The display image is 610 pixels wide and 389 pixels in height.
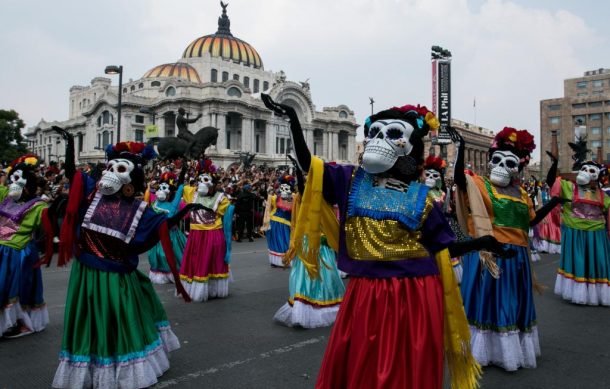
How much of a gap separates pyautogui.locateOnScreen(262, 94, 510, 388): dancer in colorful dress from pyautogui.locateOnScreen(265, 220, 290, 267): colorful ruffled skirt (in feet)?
26.2

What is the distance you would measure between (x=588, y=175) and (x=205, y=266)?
602cm

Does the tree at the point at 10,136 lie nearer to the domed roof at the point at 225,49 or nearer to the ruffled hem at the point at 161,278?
the domed roof at the point at 225,49

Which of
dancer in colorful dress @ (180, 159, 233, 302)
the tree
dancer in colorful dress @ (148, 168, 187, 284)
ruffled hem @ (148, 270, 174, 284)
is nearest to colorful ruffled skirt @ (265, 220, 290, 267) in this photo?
dancer in colorful dress @ (148, 168, 187, 284)

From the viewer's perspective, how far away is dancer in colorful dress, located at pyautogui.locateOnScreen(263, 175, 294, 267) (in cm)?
1110

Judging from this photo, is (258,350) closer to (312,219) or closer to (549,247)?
(312,219)

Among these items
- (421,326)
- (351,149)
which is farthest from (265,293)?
(351,149)

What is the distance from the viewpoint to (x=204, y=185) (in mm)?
7973

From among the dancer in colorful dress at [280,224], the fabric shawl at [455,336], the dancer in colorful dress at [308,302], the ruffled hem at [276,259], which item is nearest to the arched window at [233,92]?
the dancer in colorful dress at [280,224]

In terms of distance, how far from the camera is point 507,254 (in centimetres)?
302

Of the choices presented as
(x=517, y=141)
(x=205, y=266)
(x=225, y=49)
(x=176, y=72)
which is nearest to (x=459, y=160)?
(x=517, y=141)

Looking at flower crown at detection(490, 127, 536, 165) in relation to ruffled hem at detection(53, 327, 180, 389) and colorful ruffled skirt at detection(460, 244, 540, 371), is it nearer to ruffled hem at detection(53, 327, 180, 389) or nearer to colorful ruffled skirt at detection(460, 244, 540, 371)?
colorful ruffled skirt at detection(460, 244, 540, 371)

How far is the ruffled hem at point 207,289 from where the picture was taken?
302 inches

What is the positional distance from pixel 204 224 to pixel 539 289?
5.00 meters

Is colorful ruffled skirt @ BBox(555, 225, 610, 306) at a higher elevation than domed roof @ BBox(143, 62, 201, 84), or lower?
lower
